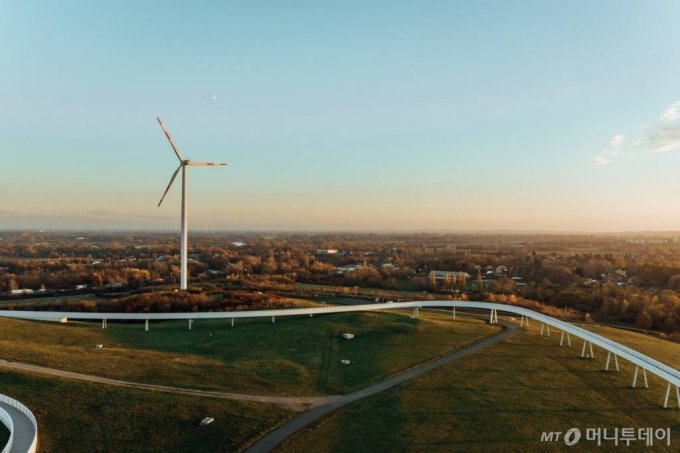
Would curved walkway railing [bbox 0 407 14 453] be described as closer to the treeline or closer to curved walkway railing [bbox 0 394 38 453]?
curved walkway railing [bbox 0 394 38 453]

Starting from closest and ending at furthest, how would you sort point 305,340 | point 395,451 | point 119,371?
point 395,451, point 119,371, point 305,340

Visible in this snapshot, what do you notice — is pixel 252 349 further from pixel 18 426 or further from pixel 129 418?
pixel 18 426

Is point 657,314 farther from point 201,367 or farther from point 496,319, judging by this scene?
point 201,367

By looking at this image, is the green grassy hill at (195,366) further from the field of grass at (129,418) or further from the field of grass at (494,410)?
the field of grass at (494,410)

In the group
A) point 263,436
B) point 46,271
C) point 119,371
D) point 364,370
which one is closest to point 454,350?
point 364,370

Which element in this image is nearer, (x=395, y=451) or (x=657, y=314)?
(x=395, y=451)

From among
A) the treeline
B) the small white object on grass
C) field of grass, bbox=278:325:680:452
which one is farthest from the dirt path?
the treeline

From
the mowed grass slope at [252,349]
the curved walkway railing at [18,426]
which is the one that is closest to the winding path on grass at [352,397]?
the mowed grass slope at [252,349]

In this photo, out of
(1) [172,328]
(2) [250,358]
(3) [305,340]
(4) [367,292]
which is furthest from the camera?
(4) [367,292]
